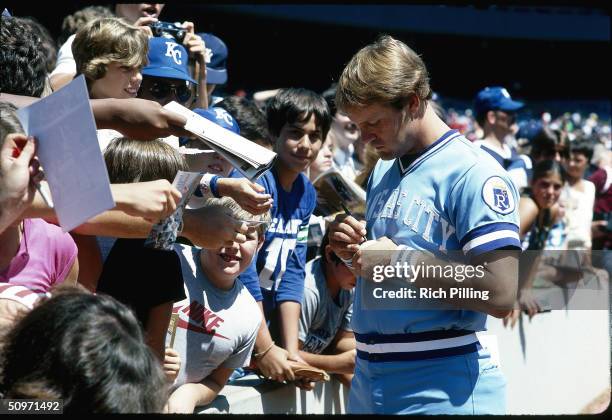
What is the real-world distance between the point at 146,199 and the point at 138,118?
27cm

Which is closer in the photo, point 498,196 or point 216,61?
point 498,196

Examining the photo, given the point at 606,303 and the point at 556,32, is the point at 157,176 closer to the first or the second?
the point at 606,303

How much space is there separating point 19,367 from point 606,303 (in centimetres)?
539

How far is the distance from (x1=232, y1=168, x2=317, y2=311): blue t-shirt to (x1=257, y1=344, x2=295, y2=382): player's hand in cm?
34

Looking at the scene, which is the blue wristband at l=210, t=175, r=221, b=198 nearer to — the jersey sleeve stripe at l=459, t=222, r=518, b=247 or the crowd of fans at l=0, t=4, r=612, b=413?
the crowd of fans at l=0, t=4, r=612, b=413

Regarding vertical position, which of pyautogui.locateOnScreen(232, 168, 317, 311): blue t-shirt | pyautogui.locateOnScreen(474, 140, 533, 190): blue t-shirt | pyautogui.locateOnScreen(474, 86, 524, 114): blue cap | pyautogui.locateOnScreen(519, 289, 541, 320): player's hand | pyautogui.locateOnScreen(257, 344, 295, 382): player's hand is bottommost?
pyautogui.locateOnScreen(519, 289, 541, 320): player's hand

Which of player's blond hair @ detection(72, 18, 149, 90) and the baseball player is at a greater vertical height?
player's blond hair @ detection(72, 18, 149, 90)

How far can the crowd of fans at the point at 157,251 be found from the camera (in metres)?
1.82

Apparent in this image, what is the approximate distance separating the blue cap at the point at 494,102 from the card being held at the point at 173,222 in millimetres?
4978

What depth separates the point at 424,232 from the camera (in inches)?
109

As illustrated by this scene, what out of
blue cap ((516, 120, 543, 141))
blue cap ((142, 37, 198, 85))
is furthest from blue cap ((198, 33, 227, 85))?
blue cap ((516, 120, 543, 141))

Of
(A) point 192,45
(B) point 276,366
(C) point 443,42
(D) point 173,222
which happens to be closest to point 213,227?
(D) point 173,222

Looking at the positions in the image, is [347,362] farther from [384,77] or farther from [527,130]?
[527,130]

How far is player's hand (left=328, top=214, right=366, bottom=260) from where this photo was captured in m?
2.90
